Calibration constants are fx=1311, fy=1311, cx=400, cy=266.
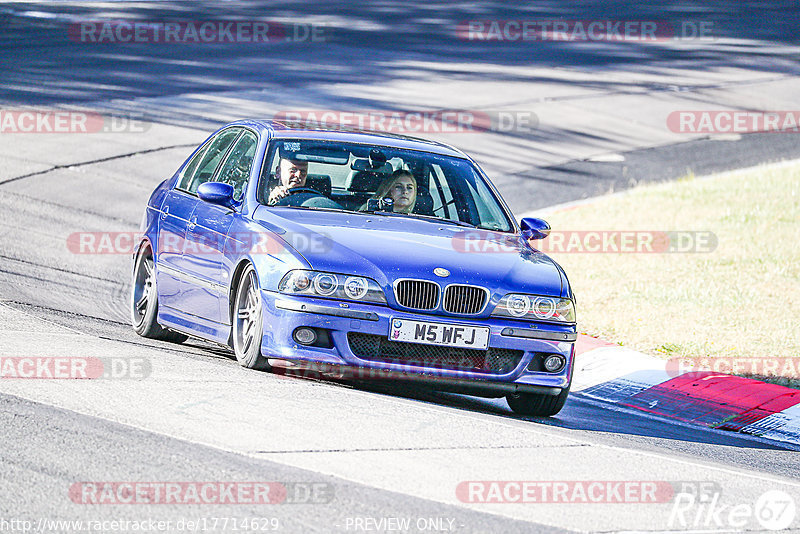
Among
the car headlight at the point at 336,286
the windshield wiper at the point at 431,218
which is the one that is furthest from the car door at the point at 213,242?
the windshield wiper at the point at 431,218

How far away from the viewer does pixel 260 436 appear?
6121 mm

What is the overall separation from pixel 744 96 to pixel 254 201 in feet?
73.6

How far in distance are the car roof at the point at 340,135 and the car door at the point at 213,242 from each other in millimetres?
167

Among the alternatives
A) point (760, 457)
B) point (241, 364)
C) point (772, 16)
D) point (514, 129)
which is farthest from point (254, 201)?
point (772, 16)

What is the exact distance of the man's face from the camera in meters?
8.52

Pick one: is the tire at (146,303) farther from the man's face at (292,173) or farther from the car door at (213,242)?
the man's face at (292,173)

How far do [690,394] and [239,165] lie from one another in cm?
373

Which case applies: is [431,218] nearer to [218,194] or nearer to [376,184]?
[376,184]

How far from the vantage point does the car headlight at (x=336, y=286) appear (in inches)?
291

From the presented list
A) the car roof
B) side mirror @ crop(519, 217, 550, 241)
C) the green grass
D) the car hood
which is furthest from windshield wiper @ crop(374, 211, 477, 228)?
the green grass

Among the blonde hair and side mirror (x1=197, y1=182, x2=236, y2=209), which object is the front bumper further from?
the blonde hair

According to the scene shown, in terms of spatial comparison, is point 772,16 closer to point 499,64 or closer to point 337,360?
point 499,64

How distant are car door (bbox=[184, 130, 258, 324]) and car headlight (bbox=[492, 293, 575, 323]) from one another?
5.80 ft

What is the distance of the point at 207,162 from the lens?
943cm
